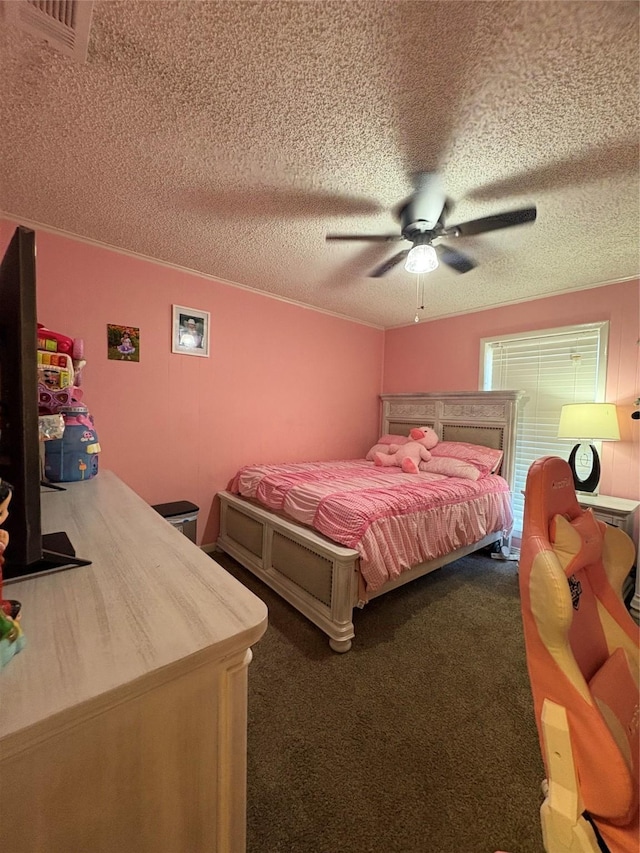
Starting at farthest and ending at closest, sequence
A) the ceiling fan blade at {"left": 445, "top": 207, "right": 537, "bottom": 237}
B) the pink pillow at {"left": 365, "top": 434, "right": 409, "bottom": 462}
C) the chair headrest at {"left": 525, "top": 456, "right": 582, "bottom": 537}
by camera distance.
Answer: the pink pillow at {"left": 365, "top": 434, "right": 409, "bottom": 462}
the ceiling fan blade at {"left": 445, "top": 207, "right": 537, "bottom": 237}
the chair headrest at {"left": 525, "top": 456, "right": 582, "bottom": 537}

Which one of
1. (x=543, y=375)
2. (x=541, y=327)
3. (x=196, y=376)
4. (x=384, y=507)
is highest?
(x=541, y=327)

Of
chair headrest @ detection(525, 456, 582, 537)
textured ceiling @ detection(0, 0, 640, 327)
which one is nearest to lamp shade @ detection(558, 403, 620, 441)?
textured ceiling @ detection(0, 0, 640, 327)

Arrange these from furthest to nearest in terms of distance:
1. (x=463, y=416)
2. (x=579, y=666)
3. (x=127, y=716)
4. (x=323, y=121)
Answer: (x=463, y=416)
(x=323, y=121)
(x=579, y=666)
(x=127, y=716)

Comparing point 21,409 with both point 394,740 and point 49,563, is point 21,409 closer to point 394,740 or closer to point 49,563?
point 49,563

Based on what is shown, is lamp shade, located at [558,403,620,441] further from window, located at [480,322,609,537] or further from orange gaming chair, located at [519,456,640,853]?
orange gaming chair, located at [519,456,640,853]

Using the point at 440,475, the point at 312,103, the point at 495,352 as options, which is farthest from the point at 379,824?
the point at 495,352

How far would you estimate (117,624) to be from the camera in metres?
0.56

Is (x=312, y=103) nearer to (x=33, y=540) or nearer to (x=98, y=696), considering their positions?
(x=33, y=540)

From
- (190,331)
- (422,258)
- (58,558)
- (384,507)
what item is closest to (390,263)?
(422,258)

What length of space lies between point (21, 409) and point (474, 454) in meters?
3.23

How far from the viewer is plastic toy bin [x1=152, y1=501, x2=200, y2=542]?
2459mm

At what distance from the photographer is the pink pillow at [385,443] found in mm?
3693

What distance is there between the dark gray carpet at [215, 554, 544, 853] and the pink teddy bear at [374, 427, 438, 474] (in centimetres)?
137

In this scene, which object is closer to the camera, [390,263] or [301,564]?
[301,564]
